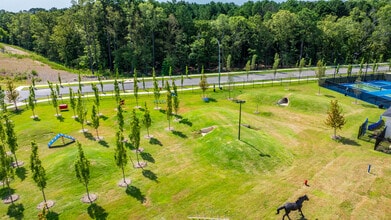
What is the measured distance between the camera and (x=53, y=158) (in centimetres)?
3416

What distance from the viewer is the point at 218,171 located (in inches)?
1227

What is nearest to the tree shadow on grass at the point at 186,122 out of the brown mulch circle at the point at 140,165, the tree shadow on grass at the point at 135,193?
the brown mulch circle at the point at 140,165

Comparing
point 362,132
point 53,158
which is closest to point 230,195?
point 53,158

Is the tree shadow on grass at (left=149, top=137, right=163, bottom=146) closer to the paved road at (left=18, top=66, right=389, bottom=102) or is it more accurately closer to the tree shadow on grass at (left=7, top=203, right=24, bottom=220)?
the tree shadow on grass at (left=7, top=203, right=24, bottom=220)

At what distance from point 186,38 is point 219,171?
72471 mm

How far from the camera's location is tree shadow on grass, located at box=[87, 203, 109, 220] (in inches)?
960

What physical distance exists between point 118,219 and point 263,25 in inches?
3726

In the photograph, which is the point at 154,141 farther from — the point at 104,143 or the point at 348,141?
the point at 348,141

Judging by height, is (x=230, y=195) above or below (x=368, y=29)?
below

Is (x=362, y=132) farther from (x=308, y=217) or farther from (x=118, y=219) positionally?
(x=118, y=219)

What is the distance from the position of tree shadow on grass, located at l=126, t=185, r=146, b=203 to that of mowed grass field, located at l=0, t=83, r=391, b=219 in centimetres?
15

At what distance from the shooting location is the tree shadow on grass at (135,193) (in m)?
26.6

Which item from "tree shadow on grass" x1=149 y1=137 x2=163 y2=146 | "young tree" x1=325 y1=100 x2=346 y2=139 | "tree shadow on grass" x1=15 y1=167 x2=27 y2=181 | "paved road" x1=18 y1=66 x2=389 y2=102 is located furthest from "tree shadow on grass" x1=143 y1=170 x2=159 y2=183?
"paved road" x1=18 y1=66 x2=389 y2=102

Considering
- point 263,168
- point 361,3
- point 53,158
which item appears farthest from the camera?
point 361,3
